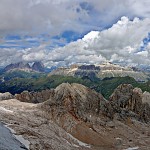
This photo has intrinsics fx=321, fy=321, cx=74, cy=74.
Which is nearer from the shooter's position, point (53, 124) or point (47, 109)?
point (53, 124)

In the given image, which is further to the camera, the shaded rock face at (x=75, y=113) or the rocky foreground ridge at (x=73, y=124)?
the shaded rock face at (x=75, y=113)

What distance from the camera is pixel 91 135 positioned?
157500mm

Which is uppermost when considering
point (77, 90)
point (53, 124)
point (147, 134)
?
point (77, 90)

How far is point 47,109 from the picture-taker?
165500mm

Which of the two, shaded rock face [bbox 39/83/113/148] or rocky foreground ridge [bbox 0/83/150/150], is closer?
rocky foreground ridge [bbox 0/83/150/150]

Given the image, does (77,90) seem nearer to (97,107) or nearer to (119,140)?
(97,107)

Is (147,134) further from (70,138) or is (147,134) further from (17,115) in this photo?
(17,115)

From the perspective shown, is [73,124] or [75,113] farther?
[75,113]

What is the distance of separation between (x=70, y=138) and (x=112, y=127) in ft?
156

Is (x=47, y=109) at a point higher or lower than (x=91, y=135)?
higher

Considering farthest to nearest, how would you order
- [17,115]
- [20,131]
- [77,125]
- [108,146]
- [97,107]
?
[97,107] < [77,125] < [108,146] < [17,115] < [20,131]

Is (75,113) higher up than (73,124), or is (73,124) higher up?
(75,113)

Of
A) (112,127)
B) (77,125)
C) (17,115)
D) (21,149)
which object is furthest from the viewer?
(112,127)

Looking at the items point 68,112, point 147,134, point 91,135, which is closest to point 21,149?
point 91,135
